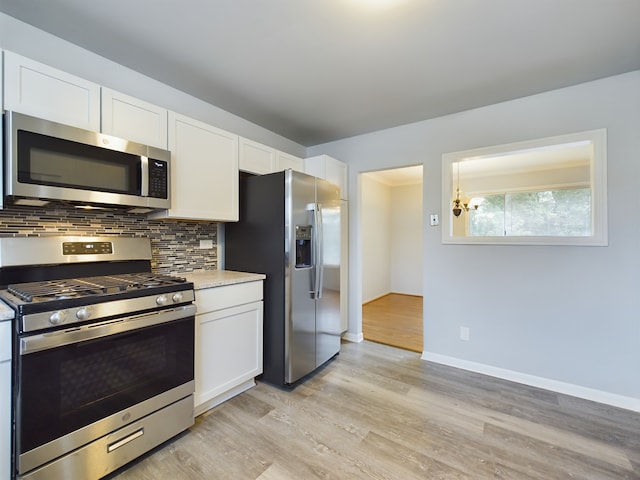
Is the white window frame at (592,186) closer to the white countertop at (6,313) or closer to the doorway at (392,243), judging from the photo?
the doorway at (392,243)

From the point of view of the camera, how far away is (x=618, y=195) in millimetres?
2225

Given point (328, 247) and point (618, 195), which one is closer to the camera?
point (618, 195)

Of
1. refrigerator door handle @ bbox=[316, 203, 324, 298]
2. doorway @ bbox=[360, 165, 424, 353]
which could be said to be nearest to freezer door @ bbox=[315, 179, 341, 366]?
refrigerator door handle @ bbox=[316, 203, 324, 298]

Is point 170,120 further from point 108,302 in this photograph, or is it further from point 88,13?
point 108,302

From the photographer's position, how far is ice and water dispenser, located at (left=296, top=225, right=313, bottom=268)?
2461mm

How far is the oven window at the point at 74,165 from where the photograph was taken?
1450mm

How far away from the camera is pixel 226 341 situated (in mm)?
2137

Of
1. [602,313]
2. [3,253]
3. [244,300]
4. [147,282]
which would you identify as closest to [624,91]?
[602,313]

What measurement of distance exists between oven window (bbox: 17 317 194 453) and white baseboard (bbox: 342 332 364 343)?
2.16 meters

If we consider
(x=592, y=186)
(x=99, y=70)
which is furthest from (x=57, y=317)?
(x=592, y=186)

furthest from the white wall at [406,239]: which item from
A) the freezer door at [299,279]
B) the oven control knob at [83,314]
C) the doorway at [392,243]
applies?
the oven control knob at [83,314]

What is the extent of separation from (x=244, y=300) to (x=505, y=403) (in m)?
2.17

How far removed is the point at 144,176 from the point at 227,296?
0.98 metres

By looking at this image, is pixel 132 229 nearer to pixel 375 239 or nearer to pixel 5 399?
pixel 5 399
